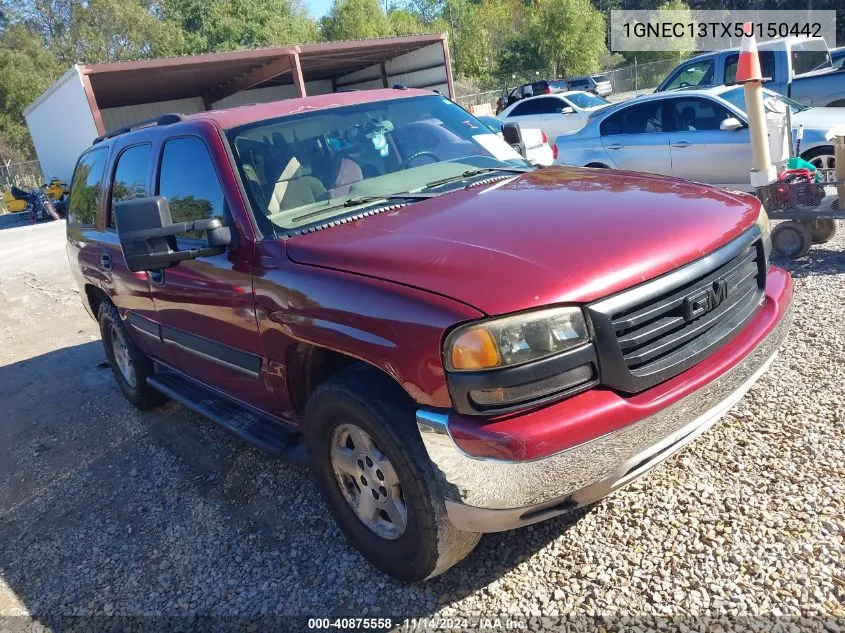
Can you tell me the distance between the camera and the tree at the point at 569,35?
38719mm

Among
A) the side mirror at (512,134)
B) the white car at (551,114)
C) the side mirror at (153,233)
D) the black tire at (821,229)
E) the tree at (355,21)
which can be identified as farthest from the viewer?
the tree at (355,21)

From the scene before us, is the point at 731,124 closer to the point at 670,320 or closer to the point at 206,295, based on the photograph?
the point at 670,320

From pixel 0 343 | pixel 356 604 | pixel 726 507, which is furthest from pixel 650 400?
pixel 0 343

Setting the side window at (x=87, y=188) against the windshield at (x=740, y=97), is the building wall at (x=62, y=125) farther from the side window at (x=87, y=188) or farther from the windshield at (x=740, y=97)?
the windshield at (x=740, y=97)

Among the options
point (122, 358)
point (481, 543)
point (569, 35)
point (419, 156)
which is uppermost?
point (569, 35)

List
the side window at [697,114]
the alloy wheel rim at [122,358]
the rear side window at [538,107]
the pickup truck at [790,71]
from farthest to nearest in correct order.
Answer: the rear side window at [538,107]
the pickup truck at [790,71]
the side window at [697,114]
the alloy wheel rim at [122,358]

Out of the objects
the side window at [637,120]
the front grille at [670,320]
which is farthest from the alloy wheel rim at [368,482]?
the side window at [637,120]

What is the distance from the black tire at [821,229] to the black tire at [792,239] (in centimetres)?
12

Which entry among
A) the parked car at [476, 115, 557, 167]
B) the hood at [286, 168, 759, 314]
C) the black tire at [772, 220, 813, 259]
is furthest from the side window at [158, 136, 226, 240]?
the black tire at [772, 220, 813, 259]

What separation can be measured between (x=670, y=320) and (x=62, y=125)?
23.0 meters

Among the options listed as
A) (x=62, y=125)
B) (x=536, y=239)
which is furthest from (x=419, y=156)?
(x=62, y=125)

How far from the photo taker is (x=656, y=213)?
2557 millimetres

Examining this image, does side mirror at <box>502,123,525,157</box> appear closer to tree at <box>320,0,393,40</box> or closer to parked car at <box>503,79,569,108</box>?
parked car at <box>503,79,569,108</box>

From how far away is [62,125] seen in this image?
20.6 m
